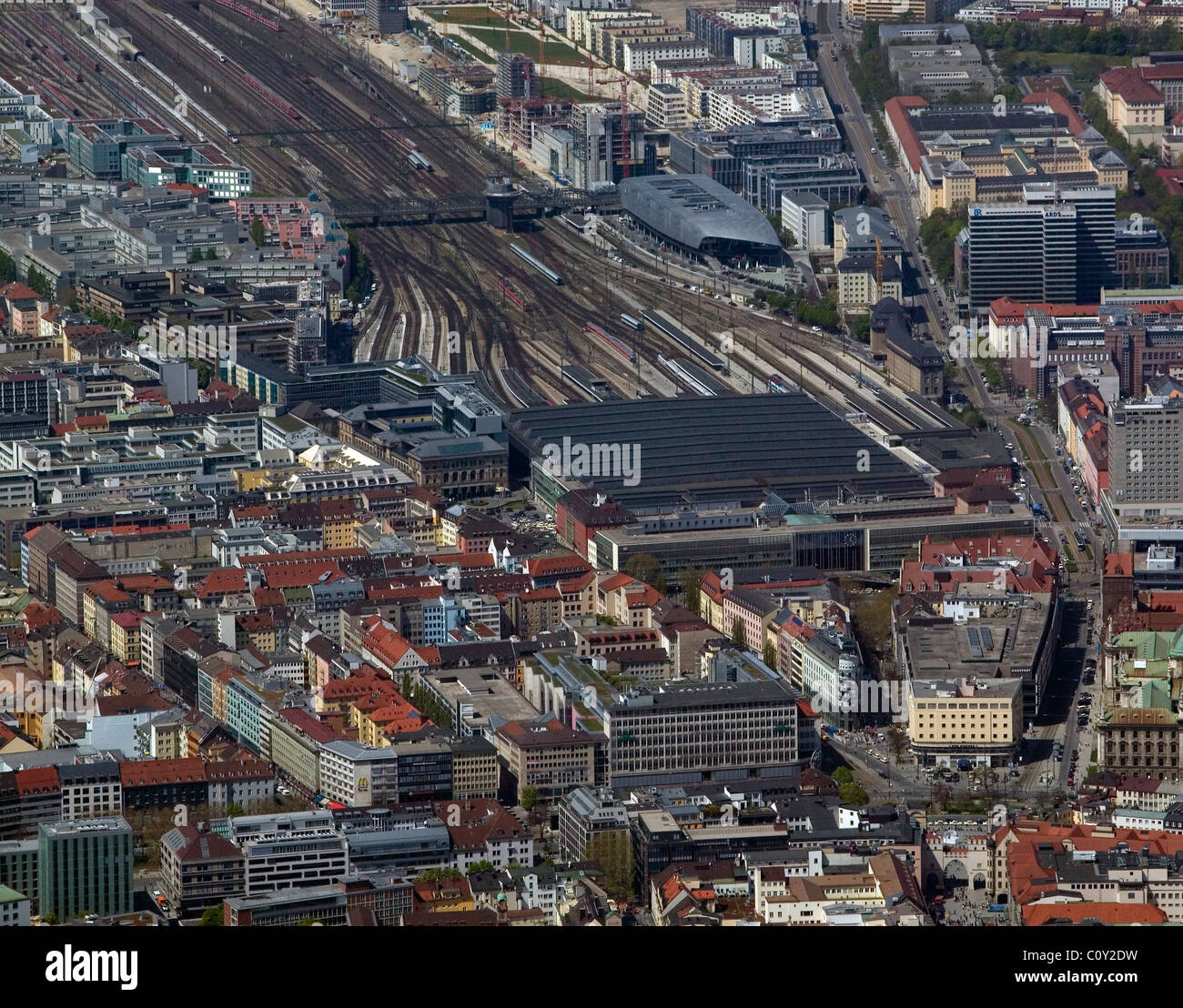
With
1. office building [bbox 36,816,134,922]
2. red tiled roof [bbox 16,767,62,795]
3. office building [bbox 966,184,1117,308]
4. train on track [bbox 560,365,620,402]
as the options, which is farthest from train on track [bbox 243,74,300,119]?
office building [bbox 36,816,134,922]

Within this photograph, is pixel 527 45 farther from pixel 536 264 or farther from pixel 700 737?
pixel 700 737

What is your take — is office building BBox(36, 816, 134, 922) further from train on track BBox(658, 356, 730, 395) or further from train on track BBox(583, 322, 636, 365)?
train on track BBox(583, 322, 636, 365)

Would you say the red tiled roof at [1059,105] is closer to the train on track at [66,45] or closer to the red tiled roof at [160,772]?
the train on track at [66,45]

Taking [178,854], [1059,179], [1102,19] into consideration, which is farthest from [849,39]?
[178,854]

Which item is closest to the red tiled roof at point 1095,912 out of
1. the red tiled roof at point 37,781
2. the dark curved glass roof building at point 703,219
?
the red tiled roof at point 37,781

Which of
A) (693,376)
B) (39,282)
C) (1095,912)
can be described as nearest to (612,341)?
(693,376)

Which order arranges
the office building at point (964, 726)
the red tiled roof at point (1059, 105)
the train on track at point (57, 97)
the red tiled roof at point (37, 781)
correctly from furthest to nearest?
the train on track at point (57, 97)
the red tiled roof at point (1059, 105)
the office building at point (964, 726)
the red tiled roof at point (37, 781)
